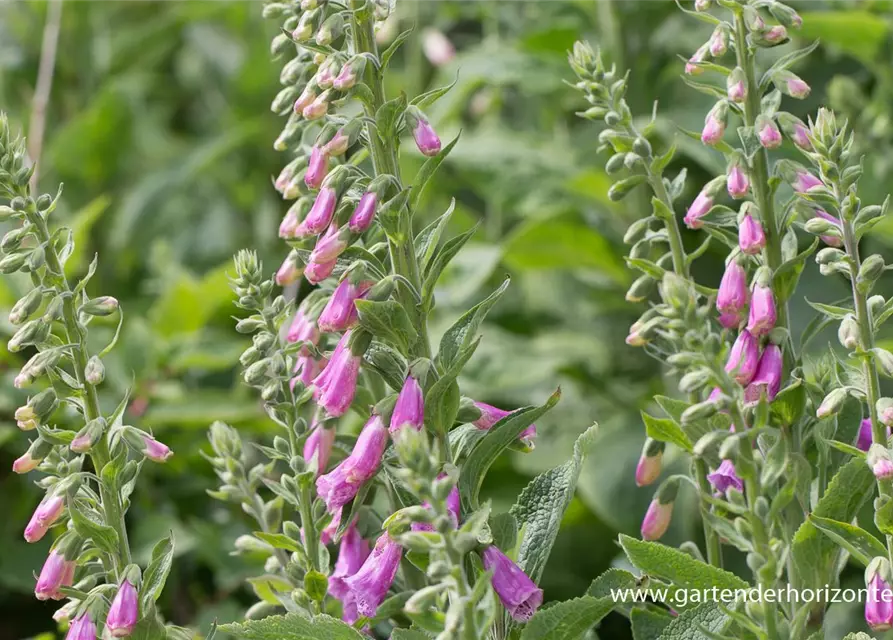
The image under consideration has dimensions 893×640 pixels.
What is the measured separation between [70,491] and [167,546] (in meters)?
0.12

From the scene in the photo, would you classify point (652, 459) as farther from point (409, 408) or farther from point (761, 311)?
point (409, 408)

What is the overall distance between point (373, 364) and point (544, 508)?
246mm

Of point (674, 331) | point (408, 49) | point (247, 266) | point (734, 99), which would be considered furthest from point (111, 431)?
point (408, 49)

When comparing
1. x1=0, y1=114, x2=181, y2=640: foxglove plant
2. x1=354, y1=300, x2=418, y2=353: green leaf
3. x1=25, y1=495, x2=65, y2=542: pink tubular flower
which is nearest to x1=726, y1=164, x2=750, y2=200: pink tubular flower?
x1=354, y1=300, x2=418, y2=353: green leaf

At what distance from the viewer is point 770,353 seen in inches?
48.6

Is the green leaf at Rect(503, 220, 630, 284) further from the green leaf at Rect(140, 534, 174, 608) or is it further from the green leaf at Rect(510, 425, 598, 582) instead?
the green leaf at Rect(140, 534, 174, 608)

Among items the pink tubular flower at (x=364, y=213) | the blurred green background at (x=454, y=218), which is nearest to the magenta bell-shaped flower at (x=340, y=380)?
the pink tubular flower at (x=364, y=213)

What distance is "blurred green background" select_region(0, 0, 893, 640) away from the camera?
256cm

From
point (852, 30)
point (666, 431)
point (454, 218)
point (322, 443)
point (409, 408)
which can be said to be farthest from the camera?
point (454, 218)

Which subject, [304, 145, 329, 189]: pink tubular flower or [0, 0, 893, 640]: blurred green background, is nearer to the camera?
[304, 145, 329, 189]: pink tubular flower

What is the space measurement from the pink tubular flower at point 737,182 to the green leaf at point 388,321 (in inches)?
14.2

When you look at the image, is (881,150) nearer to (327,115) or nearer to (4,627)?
(327,115)

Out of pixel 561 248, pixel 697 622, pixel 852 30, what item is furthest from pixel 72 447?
pixel 852 30

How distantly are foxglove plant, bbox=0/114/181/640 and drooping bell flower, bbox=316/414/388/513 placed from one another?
0.18m
